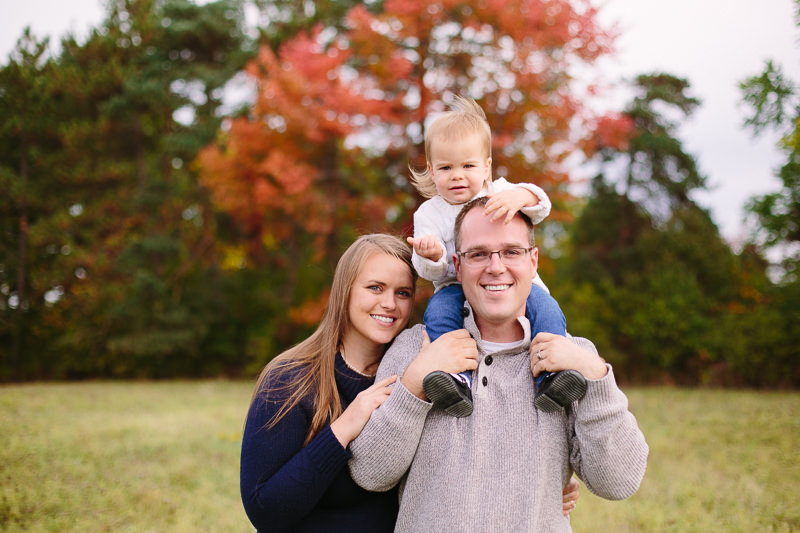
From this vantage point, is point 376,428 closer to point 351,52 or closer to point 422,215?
point 422,215

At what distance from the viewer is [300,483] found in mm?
1969

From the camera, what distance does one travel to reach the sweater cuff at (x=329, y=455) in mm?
1985

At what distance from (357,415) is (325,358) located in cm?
34

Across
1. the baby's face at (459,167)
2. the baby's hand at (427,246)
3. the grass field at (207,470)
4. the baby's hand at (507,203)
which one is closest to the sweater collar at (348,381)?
the baby's hand at (427,246)

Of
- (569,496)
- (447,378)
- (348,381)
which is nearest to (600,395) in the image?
(447,378)

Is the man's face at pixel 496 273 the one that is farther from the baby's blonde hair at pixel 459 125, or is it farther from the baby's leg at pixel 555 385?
the baby's blonde hair at pixel 459 125

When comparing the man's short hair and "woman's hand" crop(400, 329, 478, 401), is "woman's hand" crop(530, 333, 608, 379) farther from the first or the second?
the man's short hair

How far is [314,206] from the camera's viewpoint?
13.2 m

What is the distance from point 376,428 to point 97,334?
16975mm

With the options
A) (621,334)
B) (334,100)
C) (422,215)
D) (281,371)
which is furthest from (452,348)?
(621,334)

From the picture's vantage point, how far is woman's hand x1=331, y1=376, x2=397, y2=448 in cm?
202

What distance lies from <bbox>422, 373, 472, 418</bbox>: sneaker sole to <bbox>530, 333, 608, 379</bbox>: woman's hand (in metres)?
0.28

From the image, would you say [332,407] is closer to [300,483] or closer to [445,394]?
[300,483]

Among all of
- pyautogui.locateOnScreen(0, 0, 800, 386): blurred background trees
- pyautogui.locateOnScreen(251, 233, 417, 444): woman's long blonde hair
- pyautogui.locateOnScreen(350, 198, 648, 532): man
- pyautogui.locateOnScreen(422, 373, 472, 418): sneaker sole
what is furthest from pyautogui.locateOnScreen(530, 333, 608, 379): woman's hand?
pyautogui.locateOnScreen(0, 0, 800, 386): blurred background trees
